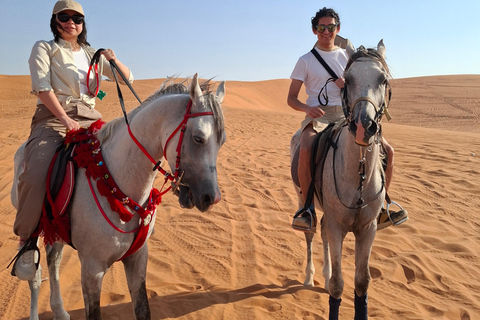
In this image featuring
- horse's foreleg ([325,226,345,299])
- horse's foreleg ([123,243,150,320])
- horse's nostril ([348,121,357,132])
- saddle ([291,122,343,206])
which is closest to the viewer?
horse's nostril ([348,121,357,132])

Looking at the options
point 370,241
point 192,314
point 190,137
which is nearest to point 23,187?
point 190,137

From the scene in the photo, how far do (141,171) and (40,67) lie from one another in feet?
4.26

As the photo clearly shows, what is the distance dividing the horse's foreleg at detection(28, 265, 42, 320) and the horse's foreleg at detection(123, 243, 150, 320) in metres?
1.30

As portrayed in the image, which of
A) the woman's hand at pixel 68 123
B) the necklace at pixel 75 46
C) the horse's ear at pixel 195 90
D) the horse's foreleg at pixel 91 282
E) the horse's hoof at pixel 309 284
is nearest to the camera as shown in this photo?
the horse's ear at pixel 195 90

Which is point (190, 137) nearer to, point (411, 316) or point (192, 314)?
point (192, 314)

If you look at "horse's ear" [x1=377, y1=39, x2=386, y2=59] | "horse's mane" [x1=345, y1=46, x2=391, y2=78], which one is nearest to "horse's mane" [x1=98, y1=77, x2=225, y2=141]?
"horse's mane" [x1=345, y1=46, x2=391, y2=78]

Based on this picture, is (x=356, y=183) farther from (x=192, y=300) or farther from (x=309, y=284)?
(x=192, y=300)

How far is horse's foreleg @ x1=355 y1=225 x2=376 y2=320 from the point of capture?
3.67m

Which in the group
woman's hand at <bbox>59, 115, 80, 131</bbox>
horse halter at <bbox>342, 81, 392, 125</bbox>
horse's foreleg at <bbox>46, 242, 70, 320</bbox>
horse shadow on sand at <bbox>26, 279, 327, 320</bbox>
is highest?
horse halter at <bbox>342, 81, 392, 125</bbox>

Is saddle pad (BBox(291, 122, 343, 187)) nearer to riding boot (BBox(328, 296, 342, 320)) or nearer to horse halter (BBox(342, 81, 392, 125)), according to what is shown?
horse halter (BBox(342, 81, 392, 125))

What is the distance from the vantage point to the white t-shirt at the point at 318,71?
4.38 meters

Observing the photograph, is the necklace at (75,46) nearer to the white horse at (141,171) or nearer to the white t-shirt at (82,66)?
the white t-shirt at (82,66)

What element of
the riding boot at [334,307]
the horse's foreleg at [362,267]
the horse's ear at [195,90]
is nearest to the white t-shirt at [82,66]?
the horse's ear at [195,90]

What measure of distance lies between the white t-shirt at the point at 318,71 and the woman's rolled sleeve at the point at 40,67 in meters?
2.65
